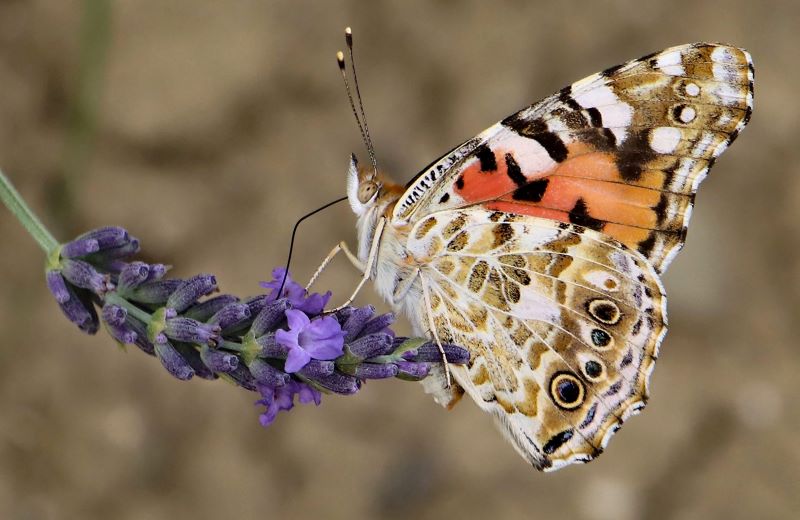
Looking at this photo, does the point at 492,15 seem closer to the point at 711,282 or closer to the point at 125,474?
the point at 711,282

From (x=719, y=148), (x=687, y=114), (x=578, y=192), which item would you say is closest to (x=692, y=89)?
(x=687, y=114)

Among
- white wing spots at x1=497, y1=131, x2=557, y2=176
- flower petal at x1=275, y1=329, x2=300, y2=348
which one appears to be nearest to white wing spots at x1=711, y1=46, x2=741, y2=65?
white wing spots at x1=497, y1=131, x2=557, y2=176

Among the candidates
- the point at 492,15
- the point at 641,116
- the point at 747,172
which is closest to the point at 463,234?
the point at 641,116

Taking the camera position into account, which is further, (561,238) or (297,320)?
(561,238)

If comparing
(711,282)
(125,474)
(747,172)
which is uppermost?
(125,474)

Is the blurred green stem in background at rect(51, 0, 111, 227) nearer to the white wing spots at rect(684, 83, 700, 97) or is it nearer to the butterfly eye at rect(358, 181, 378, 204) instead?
the butterfly eye at rect(358, 181, 378, 204)

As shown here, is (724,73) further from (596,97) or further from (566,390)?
(566,390)

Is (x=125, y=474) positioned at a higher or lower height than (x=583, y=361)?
lower
